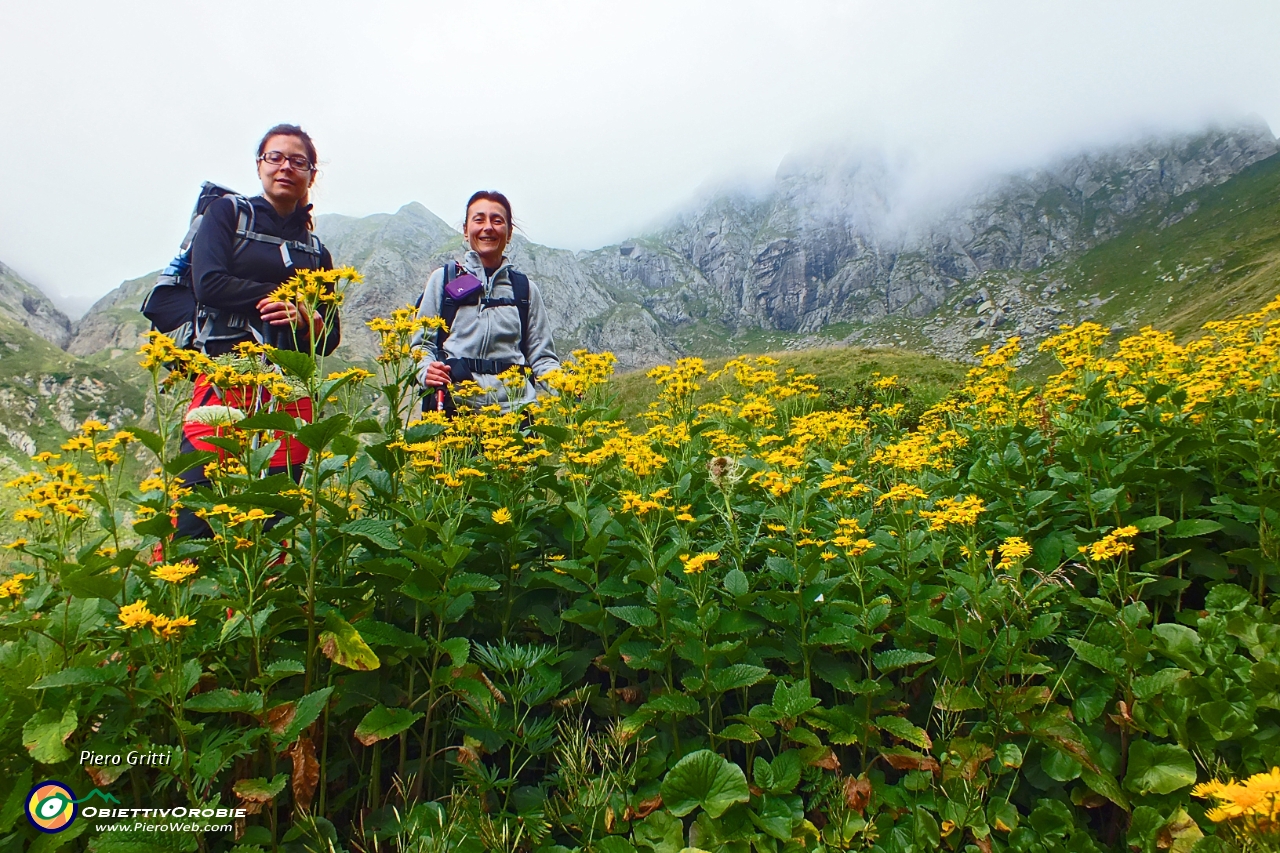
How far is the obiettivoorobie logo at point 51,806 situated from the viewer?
6.24ft

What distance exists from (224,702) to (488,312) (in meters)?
4.12

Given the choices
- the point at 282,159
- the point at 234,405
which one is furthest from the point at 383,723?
the point at 282,159

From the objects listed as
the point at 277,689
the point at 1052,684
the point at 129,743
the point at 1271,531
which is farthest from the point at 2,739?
the point at 1271,531

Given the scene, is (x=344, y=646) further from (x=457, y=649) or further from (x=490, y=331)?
(x=490, y=331)

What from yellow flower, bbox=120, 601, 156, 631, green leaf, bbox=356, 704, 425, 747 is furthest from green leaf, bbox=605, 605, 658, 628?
yellow flower, bbox=120, 601, 156, 631

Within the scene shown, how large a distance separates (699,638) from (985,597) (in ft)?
4.54

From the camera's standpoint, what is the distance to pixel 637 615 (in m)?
2.74

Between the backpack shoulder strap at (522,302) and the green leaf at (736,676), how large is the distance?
13.1ft

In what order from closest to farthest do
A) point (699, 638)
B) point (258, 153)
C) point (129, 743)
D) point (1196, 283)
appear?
point (129, 743) < point (699, 638) < point (258, 153) < point (1196, 283)

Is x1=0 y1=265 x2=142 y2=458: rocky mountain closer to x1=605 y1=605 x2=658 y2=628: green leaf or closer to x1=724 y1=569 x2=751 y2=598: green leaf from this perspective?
x1=605 y1=605 x2=658 y2=628: green leaf

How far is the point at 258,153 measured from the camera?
4453mm

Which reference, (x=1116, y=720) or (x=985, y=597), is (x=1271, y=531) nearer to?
(x=1116, y=720)

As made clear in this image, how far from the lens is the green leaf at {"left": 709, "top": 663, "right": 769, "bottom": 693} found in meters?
2.46

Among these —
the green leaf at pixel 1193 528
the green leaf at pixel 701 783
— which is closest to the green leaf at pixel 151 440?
the green leaf at pixel 701 783
